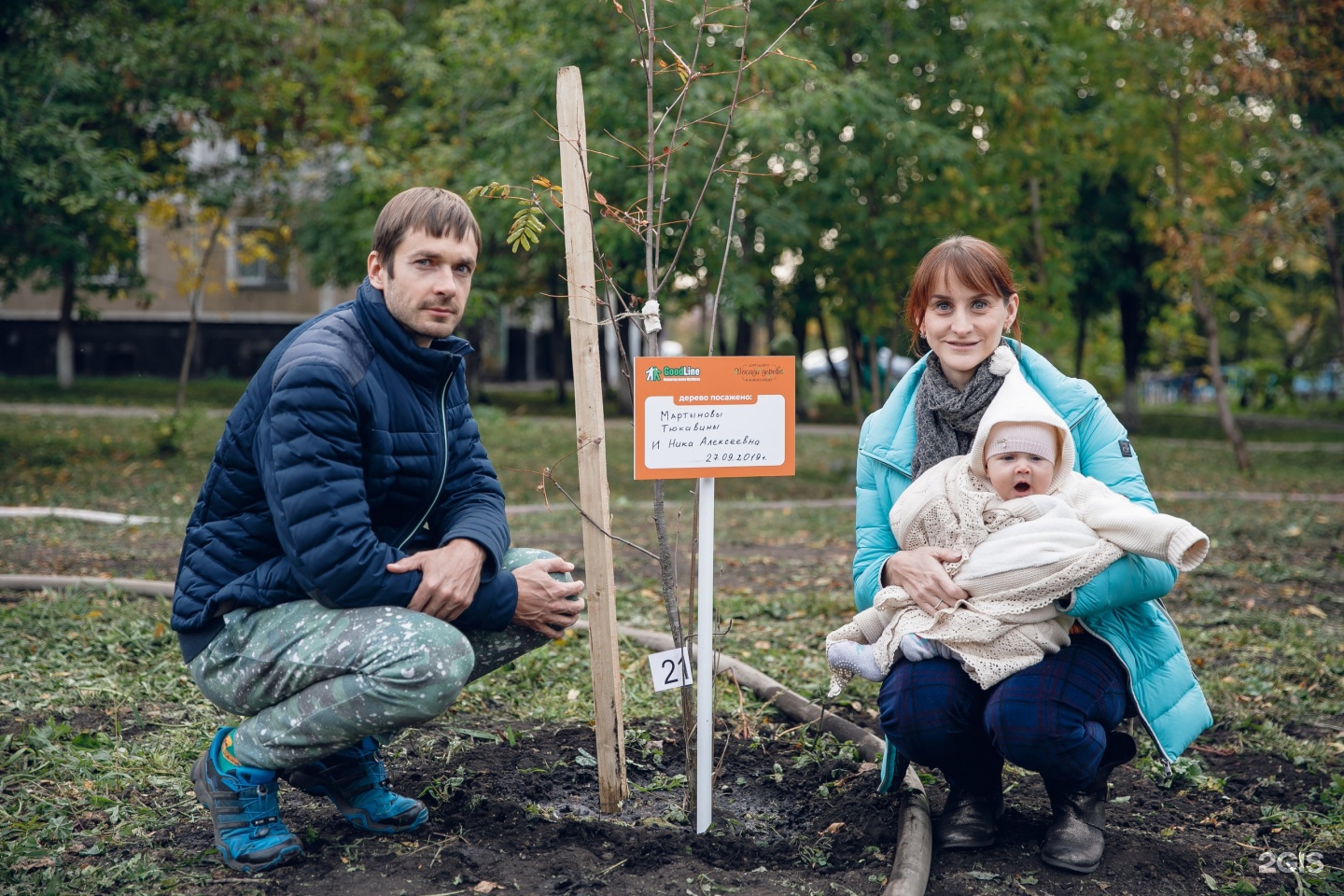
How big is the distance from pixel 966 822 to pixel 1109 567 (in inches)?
32.4

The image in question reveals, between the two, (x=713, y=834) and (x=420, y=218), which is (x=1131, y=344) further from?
(x=420, y=218)

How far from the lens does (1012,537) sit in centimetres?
274

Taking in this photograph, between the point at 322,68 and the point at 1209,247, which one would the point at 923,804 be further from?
the point at 322,68

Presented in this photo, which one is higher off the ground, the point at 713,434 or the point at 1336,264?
the point at 1336,264

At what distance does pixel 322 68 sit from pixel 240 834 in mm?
13415

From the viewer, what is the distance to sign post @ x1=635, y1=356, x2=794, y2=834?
9.34 feet

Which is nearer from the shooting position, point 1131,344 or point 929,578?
point 929,578

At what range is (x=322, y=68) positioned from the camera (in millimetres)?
14352

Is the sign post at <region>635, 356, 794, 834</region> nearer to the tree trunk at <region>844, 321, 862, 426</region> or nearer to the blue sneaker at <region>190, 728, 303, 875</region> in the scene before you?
the blue sneaker at <region>190, 728, 303, 875</region>

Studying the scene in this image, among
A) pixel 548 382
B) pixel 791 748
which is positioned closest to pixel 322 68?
pixel 791 748

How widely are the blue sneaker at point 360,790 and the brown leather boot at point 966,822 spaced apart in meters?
1.41

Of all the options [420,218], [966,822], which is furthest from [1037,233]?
[420,218]

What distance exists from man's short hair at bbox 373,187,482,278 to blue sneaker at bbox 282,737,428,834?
1.28m

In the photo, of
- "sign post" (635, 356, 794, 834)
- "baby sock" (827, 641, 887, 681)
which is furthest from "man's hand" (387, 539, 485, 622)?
"baby sock" (827, 641, 887, 681)
